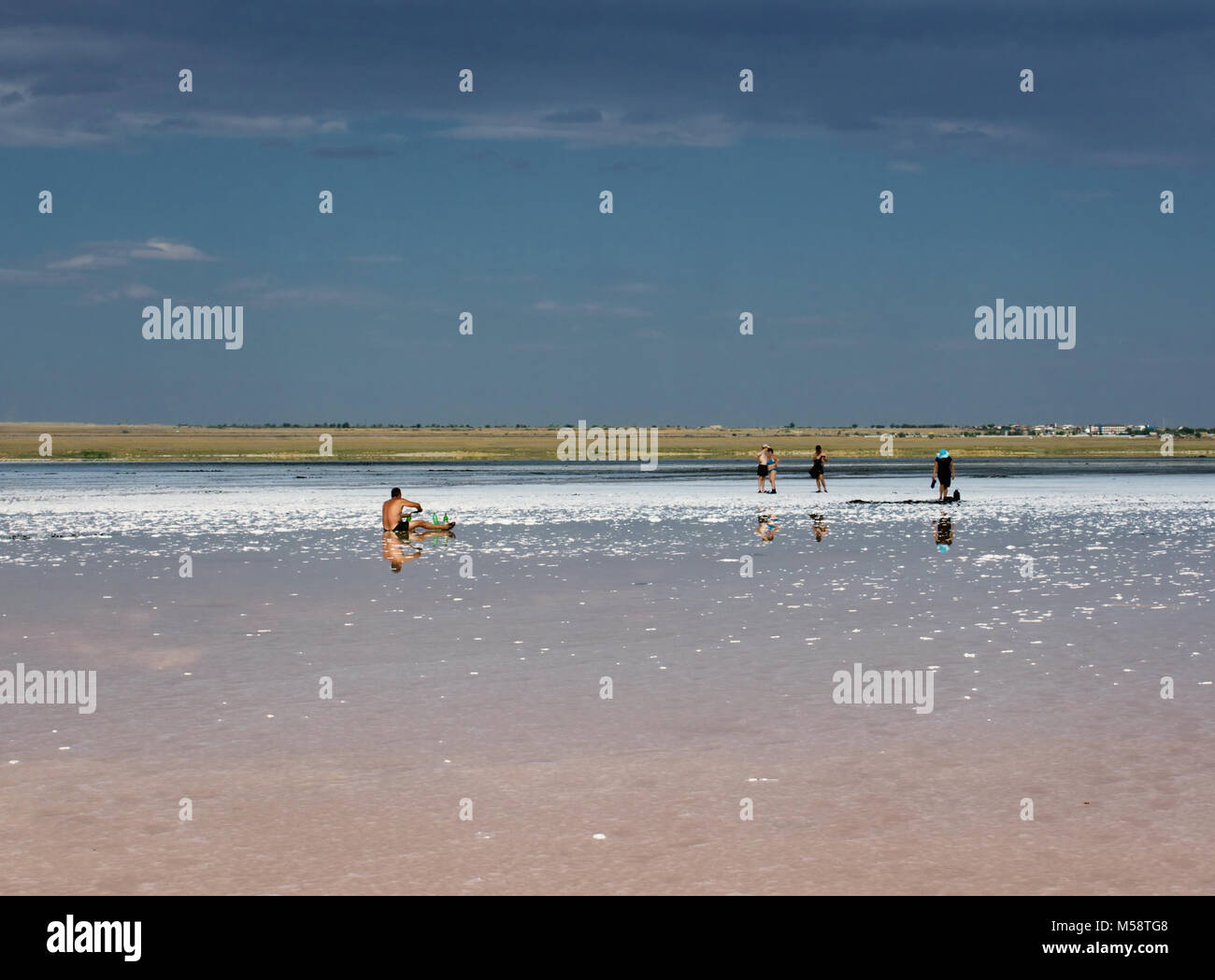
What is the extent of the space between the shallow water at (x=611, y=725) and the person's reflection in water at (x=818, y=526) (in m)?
4.30

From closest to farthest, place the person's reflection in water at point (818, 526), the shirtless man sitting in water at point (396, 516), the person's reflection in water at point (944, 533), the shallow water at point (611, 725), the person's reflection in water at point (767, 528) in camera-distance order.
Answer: the shallow water at point (611, 725), the person's reflection in water at point (944, 533), the person's reflection in water at point (767, 528), the person's reflection in water at point (818, 526), the shirtless man sitting in water at point (396, 516)

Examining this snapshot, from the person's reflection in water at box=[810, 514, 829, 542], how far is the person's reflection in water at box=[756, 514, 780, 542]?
88 centimetres

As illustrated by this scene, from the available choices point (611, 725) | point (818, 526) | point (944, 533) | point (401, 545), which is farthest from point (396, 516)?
point (611, 725)

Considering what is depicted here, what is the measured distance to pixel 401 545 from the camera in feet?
86.5

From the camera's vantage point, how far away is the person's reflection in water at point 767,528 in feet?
91.0

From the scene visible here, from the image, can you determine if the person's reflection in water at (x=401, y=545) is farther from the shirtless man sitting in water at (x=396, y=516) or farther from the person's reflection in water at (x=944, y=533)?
the person's reflection in water at (x=944, y=533)

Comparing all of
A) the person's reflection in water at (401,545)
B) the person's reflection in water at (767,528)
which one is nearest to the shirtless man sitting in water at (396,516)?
the person's reflection in water at (401,545)

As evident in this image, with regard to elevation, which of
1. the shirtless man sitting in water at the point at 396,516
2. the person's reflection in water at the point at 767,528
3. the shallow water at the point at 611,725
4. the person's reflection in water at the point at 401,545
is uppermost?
the shirtless man sitting in water at the point at 396,516

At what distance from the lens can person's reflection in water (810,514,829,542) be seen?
2794cm

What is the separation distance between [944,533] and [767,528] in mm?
4034

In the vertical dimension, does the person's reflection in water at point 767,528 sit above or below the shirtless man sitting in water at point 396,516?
below

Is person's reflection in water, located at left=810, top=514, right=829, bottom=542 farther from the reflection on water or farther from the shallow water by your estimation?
the shallow water

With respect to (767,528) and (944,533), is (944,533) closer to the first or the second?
(944,533)
